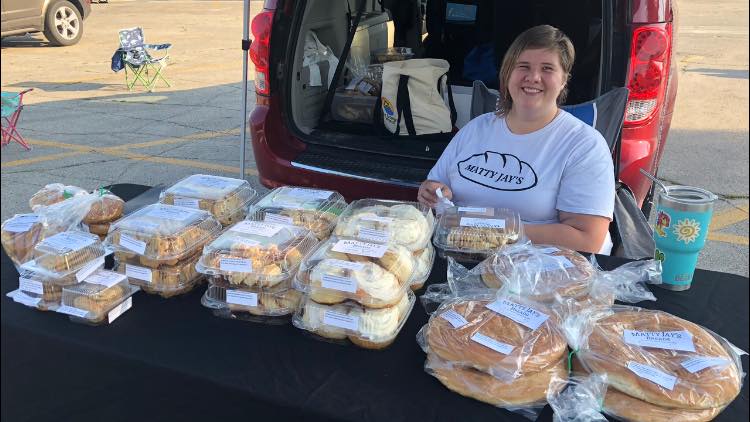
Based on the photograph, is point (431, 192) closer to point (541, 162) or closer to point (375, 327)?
point (541, 162)

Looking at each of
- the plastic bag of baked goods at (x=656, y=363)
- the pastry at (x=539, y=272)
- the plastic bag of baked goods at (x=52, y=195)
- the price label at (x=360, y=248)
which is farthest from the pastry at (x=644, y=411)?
the plastic bag of baked goods at (x=52, y=195)

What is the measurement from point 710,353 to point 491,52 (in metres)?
3.21

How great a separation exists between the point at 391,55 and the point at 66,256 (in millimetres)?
3197

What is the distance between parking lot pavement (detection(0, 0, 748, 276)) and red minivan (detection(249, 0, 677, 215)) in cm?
77

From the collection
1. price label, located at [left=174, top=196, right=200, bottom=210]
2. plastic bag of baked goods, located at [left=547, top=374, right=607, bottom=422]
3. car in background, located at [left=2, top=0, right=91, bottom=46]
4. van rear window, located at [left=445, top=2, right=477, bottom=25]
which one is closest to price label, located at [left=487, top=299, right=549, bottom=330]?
plastic bag of baked goods, located at [left=547, top=374, right=607, bottom=422]

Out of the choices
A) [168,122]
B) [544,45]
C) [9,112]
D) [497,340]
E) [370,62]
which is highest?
[370,62]

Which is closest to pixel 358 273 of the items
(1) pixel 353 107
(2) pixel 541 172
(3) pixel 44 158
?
(2) pixel 541 172

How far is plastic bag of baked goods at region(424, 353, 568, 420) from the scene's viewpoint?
106cm

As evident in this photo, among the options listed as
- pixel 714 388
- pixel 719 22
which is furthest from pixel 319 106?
pixel 719 22

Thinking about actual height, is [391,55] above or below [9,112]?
above

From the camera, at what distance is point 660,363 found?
1050mm

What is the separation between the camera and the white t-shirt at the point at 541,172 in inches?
76.2

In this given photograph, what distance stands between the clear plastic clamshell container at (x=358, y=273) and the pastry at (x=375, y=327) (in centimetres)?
2

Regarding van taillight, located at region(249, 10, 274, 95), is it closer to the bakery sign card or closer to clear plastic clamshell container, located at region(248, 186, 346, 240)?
clear plastic clamshell container, located at region(248, 186, 346, 240)
